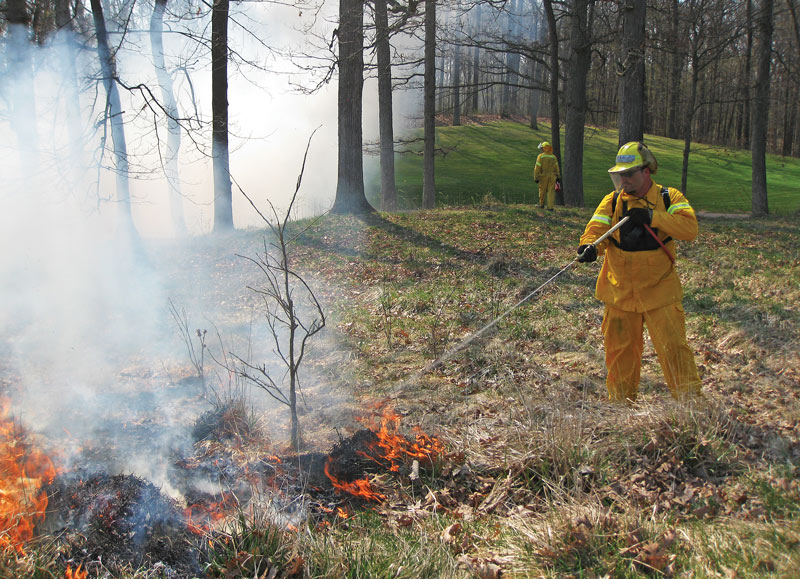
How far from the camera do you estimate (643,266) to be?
4.07 m

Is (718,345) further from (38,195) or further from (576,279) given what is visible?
(38,195)

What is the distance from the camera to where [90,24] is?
30.1ft

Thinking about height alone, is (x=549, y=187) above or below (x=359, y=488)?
above

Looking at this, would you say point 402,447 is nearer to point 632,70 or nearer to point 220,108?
point 632,70

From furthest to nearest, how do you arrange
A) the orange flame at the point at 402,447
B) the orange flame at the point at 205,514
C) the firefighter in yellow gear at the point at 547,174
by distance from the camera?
the firefighter in yellow gear at the point at 547,174, the orange flame at the point at 402,447, the orange flame at the point at 205,514

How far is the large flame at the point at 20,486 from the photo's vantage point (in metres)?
2.96

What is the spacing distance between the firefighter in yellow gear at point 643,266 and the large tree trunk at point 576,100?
1134cm

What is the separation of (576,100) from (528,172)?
1367 centimetres

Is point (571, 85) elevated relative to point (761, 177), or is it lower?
elevated

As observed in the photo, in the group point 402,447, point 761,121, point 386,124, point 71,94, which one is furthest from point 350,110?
point 761,121

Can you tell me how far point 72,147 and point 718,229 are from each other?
36.3 feet

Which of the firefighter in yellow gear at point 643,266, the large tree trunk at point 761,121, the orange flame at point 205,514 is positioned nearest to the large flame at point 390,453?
the orange flame at point 205,514

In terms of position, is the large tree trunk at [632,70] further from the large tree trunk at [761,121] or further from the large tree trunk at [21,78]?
the large tree trunk at [21,78]

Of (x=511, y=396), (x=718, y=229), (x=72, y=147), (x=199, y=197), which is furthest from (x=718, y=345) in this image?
(x=199, y=197)
